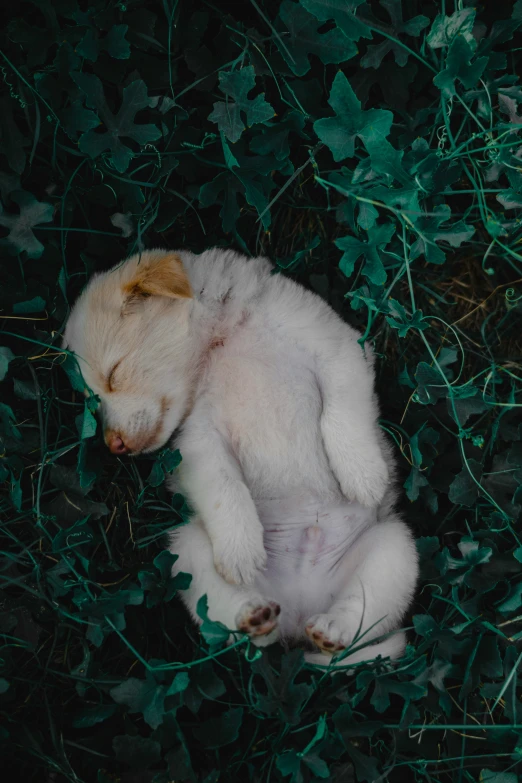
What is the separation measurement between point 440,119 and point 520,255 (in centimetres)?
77

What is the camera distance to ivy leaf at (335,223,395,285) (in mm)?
3113

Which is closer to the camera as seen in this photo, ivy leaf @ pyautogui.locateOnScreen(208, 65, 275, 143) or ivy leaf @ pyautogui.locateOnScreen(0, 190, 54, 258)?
ivy leaf @ pyautogui.locateOnScreen(208, 65, 275, 143)

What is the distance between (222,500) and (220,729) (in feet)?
3.16

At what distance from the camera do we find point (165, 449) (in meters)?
3.20

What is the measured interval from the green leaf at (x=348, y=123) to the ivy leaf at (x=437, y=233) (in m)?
0.43

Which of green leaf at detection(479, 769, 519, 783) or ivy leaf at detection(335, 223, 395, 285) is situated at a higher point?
ivy leaf at detection(335, 223, 395, 285)

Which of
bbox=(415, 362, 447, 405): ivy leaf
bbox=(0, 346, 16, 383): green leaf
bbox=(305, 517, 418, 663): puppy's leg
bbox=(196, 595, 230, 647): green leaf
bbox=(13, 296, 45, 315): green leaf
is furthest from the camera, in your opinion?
bbox=(415, 362, 447, 405): ivy leaf

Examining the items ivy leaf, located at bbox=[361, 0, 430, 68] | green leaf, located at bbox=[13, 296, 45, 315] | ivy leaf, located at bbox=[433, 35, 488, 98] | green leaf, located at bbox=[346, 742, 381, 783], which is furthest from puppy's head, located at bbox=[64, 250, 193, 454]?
green leaf, located at bbox=[346, 742, 381, 783]

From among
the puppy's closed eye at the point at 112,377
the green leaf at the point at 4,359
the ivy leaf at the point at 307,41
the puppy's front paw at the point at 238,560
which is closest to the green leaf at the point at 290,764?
the puppy's front paw at the point at 238,560

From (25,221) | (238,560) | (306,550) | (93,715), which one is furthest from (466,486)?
(25,221)

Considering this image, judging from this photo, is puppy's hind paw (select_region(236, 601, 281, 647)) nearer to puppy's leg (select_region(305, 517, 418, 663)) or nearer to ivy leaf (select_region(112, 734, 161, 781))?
puppy's leg (select_region(305, 517, 418, 663))

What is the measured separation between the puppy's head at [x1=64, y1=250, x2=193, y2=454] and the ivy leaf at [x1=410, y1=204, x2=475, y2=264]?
1.06 meters

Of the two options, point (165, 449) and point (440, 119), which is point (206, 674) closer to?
point (165, 449)

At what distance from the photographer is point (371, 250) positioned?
314cm
